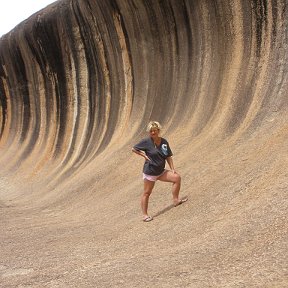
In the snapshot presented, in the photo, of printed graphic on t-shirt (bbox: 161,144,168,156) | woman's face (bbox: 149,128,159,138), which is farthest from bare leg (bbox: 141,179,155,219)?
woman's face (bbox: 149,128,159,138)

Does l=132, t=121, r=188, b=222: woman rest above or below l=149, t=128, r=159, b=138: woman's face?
below

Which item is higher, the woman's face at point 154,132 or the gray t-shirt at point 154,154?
the woman's face at point 154,132

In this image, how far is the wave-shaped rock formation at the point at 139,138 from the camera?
14.8 ft

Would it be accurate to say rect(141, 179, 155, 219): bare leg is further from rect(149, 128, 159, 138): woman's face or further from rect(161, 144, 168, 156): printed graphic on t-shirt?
rect(149, 128, 159, 138): woman's face

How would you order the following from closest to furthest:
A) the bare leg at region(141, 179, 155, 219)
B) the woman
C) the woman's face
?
the woman's face
the woman
the bare leg at region(141, 179, 155, 219)

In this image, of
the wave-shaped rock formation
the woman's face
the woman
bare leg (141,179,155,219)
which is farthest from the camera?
bare leg (141,179,155,219)

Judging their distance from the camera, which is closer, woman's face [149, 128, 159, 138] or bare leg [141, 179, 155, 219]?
woman's face [149, 128, 159, 138]

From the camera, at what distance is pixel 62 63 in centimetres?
1759

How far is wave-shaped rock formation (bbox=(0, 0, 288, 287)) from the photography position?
4.51m

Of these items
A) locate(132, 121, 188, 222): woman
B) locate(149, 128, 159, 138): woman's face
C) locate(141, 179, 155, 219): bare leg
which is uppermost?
locate(149, 128, 159, 138): woman's face

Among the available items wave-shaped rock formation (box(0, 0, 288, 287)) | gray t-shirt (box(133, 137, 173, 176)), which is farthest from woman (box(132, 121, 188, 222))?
wave-shaped rock formation (box(0, 0, 288, 287))

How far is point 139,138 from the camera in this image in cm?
1178

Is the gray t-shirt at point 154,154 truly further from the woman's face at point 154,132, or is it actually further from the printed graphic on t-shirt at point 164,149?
the woman's face at point 154,132

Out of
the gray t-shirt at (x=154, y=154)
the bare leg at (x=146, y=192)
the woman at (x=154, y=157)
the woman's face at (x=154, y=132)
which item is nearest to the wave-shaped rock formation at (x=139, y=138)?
the bare leg at (x=146, y=192)
